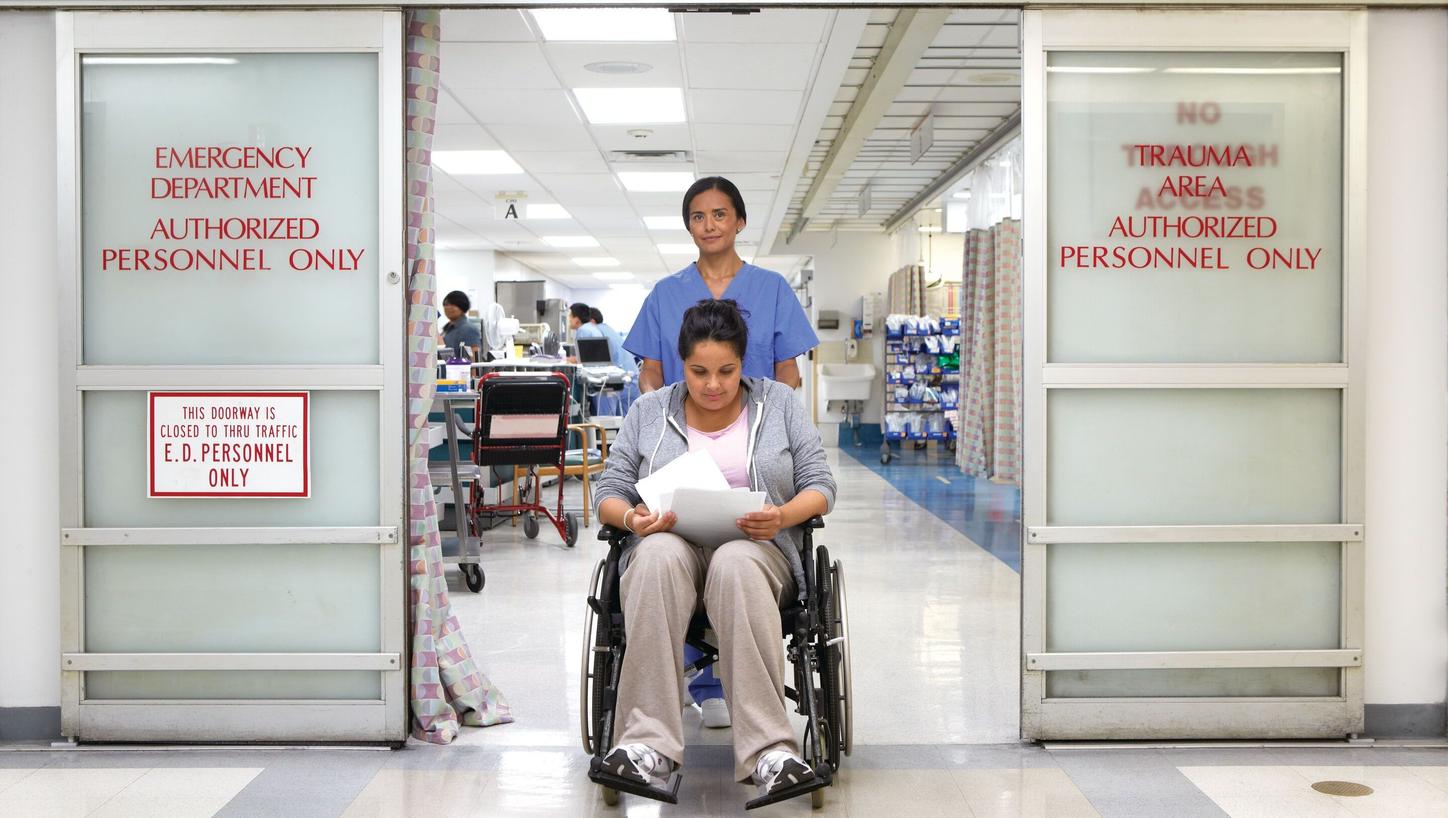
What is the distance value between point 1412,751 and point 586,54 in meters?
4.84

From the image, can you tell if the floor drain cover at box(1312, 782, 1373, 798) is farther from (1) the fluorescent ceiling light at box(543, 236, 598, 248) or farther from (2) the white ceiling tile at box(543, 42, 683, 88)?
(1) the fluorescent ceiling light at box(543, 236, 598, 248)

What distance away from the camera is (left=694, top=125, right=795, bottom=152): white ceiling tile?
8.34 m

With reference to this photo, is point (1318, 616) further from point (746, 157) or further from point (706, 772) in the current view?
point (746, 157)

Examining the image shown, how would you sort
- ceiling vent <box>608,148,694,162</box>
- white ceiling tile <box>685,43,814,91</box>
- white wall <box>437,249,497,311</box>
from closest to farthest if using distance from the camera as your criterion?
white ceiling tile <box>685,43,814,91</box> < ceiling vent <box>608,148,694,162</box> < white wall <box>437,249,497,311</box>

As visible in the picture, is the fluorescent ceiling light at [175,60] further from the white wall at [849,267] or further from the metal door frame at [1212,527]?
the white wall at [849,267]

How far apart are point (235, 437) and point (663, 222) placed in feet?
34.7

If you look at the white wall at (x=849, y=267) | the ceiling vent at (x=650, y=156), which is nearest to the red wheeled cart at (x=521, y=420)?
the ceiling vent at (x=650, y=156)

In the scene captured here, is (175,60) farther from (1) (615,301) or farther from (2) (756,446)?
(1) (615,301)

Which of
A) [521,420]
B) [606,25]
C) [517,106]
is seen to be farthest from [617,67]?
[521,420]

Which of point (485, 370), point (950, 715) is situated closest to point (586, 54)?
point (485, 370)

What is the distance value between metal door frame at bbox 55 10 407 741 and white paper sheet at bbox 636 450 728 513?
2.54ft

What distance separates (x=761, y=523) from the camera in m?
2.74

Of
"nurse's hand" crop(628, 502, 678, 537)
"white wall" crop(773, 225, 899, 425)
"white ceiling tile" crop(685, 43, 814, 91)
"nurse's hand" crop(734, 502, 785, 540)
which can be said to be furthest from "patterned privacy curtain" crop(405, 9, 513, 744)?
"white wall" crop(773, 225, 899, 425)

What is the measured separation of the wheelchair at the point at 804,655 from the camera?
2691mm
